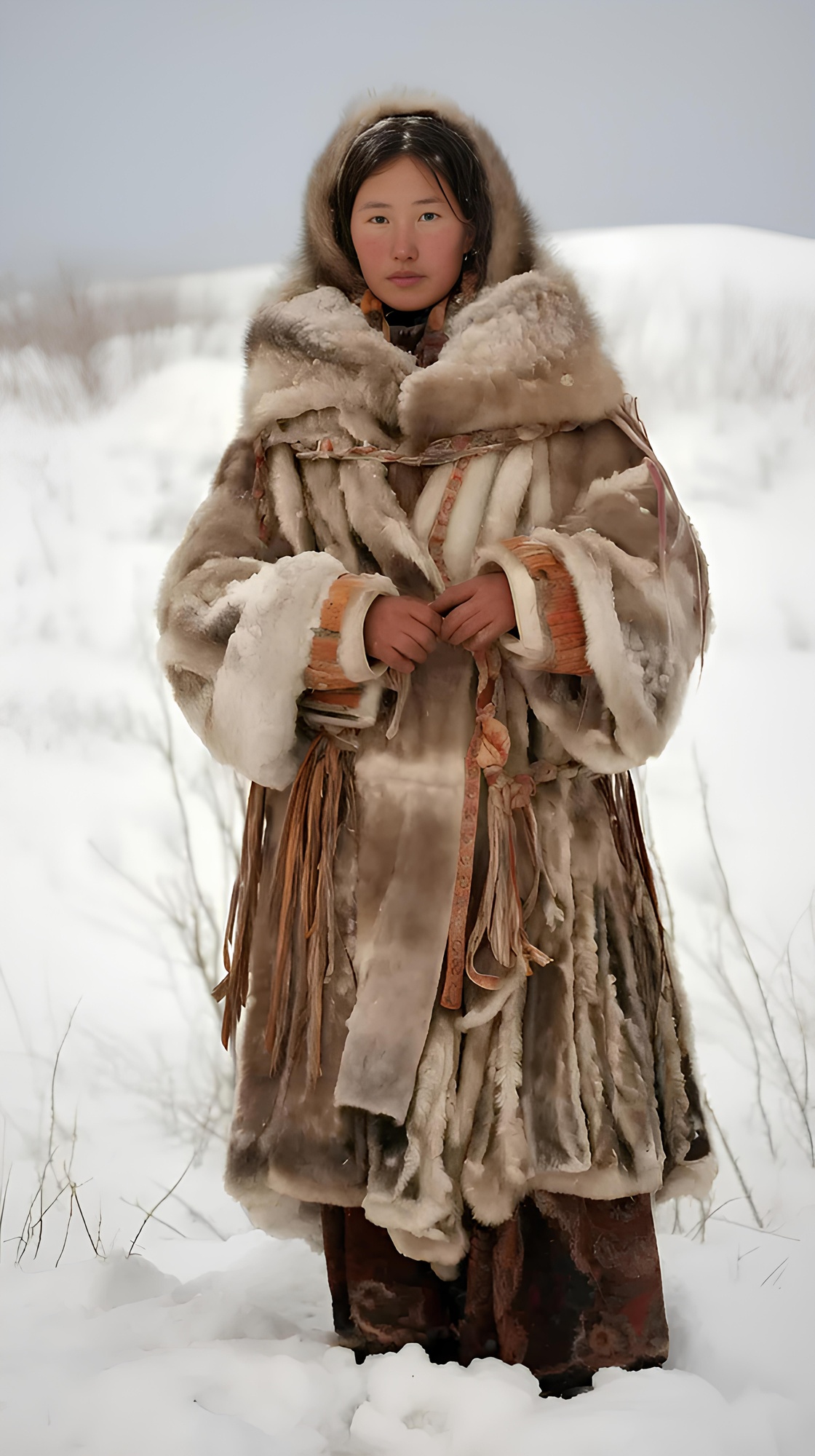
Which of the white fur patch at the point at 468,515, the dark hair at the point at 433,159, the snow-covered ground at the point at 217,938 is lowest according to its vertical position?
the snow-covered ground at the point at 217,938

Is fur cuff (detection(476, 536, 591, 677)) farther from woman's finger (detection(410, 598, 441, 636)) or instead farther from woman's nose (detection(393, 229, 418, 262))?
woman's nose (detection(393, 229, 418, 262))

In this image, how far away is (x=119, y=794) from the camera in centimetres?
308

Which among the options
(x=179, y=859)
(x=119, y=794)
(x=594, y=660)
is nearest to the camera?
(x=594, y=660)

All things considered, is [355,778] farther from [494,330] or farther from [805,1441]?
[805,1441]

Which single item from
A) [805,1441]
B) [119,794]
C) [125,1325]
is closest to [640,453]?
[805,1441]

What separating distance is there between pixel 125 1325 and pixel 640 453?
1.26m

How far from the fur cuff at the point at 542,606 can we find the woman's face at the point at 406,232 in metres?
0.38

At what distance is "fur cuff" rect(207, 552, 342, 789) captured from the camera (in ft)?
3.93

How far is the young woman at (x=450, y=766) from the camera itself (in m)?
1.20

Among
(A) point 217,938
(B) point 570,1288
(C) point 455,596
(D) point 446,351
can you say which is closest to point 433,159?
(D) point 446,351

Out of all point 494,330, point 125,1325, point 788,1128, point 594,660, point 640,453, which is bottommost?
point 788,1128

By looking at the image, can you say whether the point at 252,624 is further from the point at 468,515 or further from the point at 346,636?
the point at 468,515

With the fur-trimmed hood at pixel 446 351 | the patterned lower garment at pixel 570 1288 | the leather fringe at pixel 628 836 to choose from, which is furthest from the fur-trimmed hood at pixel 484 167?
the patterned lower garment at pixel 570 1288

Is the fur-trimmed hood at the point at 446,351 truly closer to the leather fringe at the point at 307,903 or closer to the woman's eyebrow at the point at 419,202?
the woman's eyebrow at the point at 419,202
